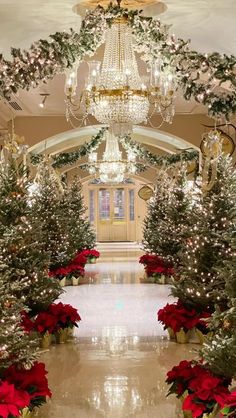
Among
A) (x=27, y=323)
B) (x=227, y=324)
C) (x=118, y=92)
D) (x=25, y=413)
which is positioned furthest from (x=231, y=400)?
(x=27, y=323)

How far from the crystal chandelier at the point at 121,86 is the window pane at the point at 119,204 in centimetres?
2876

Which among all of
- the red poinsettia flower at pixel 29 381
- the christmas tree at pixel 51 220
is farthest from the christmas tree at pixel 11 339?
the christmas tree at pixel 51 220

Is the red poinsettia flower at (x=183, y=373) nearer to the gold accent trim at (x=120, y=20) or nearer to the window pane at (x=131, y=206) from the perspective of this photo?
the gold accent trim at (x=120, y=20)

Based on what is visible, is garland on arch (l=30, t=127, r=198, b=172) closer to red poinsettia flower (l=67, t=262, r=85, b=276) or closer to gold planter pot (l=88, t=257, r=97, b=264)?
gold planter pot (l=88, t=257, r=97, b=264)

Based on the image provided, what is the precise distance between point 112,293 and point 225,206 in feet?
18.1

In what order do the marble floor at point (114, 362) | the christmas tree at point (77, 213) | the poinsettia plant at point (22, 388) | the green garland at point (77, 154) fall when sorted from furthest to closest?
the green garland at point (77, 154)
the christmas tree at point (77, 213)
the marble floor at point (114, 362)
the poinsettia plant at point (22, 388)

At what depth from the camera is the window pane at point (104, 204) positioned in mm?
36969

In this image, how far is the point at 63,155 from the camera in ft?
70.7

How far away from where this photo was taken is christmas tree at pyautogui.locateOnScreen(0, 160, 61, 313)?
8312 millimetres

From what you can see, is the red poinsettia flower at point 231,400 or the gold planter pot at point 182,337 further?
the gold planter pot at point 182,337

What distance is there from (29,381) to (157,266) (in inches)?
439

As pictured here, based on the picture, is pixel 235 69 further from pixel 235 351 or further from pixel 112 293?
pixel 112 293

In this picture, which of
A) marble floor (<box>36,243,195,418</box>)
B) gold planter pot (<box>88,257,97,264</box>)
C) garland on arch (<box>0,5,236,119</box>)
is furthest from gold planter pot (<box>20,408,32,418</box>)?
gold planter pot (<box>88,257,97,264</box>)

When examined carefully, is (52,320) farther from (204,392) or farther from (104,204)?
(104,204)
